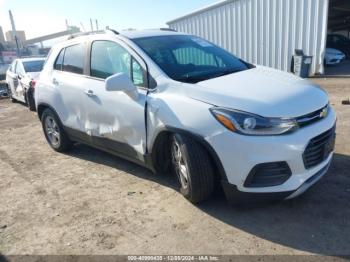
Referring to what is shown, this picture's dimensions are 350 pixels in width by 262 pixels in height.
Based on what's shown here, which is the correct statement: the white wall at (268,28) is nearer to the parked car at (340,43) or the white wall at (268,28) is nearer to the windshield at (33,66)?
the windshield at (33,66)

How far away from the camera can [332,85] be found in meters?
11.0

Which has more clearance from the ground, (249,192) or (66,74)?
(66,74)

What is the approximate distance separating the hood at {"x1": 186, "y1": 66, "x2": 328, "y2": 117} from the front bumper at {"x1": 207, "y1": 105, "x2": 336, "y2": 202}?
8.3 inches

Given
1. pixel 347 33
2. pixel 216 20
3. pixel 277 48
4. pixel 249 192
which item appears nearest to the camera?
pixel 249 192

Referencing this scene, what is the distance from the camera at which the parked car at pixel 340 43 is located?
20.1 meters

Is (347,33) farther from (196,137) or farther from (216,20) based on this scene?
(196,137)

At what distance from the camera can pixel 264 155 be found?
294 cm

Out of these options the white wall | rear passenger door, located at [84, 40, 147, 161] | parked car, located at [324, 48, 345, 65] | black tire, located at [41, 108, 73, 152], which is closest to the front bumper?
rear passenger door, located at [84, 40, 147, 161]

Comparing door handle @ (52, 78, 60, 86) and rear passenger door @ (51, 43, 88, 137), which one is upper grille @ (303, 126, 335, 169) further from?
door handle @ (52, 78, 60, 86)

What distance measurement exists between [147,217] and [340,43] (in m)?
20.3

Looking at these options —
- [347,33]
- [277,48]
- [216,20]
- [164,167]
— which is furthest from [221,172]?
[347,33]

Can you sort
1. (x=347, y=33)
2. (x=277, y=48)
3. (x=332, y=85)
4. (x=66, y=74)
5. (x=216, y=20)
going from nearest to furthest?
(x=66, y=74), (x=332, y=85), (x=277, y=48), (x=216, y=20), (x=347, y=33)

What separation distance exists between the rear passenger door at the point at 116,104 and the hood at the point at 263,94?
746 mm

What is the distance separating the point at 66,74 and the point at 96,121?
102 centimetres
